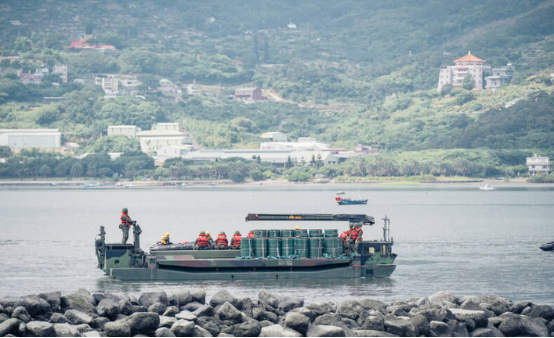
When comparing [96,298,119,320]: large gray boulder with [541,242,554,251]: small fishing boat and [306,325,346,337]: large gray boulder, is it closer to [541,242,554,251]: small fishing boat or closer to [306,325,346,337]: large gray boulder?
[306,325,346,337]: large gray boulder

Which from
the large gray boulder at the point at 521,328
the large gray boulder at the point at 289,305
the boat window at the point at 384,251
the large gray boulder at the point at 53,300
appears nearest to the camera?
the large gray boulder at the point at 521,328

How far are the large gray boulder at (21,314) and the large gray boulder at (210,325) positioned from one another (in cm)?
499

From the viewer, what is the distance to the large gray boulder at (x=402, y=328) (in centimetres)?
3069

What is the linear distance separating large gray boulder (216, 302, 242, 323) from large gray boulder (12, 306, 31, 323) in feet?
18.3

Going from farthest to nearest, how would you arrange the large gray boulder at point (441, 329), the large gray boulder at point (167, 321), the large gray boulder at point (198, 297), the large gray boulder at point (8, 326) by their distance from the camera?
the large gray boulder at point (198, 297) < the large gray boulder at point (167, 321) < the large gray boulder at point (441, 329) < the large gray boulder at point (8, 326)

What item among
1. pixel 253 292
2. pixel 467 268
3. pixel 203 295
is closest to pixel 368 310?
pixel 203 295

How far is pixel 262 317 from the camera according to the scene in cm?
3300

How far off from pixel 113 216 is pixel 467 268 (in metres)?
63.8

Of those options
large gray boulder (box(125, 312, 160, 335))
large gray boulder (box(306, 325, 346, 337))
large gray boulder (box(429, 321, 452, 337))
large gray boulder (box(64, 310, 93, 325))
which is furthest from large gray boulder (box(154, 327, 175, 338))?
large gray boulder (box(429, 321, 452, 337))

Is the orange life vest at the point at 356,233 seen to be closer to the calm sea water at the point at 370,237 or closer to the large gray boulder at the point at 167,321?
the calm sea water at the point at 370,237

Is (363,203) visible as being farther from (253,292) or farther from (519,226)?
(253,292)

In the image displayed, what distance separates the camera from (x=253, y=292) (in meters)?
42.8

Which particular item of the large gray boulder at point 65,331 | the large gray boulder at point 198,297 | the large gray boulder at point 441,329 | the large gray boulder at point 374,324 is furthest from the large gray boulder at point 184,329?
the large gray boulder at point 441,329

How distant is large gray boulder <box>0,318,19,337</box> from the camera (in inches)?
1188
